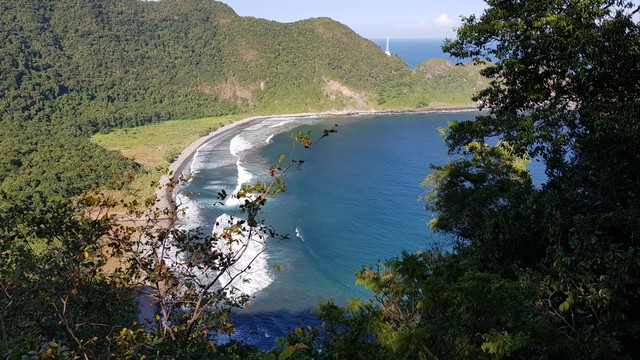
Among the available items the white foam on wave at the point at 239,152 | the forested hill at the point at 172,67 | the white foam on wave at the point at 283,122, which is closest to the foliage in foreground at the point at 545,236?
the white foam on wave at the point at 239,152

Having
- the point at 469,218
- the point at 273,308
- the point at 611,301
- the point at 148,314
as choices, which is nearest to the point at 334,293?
the point at 273,308

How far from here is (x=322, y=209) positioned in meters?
55.9

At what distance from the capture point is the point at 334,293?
37.5 m

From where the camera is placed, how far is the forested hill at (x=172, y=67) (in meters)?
110

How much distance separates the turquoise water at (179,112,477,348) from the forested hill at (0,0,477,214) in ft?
109

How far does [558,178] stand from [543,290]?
191 inches

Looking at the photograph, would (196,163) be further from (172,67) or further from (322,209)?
(172,67)

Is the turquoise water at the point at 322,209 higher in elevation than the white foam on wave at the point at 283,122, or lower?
lower

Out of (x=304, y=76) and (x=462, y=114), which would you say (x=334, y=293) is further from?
(x=304, y=76)

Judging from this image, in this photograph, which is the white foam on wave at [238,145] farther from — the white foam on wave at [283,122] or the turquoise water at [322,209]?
the white foam on wave at [283,122]

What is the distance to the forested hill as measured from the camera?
360 feet

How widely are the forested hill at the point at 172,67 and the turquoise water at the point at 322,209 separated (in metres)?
33.2

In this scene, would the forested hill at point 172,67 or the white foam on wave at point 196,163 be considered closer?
the white foam on wave at point 196,163

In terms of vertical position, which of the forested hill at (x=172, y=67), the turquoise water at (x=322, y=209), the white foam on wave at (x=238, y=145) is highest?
the forested hill at (x=172, y=67)
